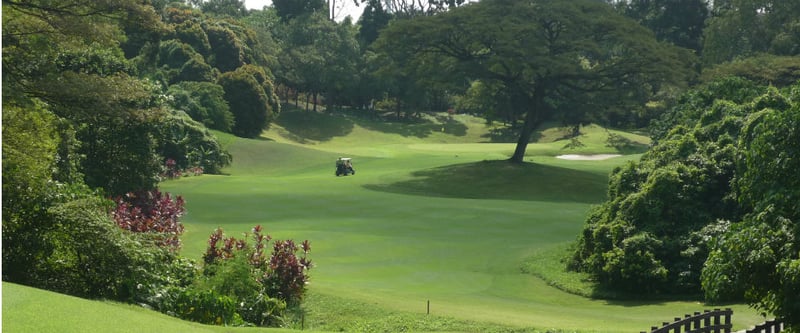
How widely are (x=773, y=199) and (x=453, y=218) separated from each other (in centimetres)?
2424

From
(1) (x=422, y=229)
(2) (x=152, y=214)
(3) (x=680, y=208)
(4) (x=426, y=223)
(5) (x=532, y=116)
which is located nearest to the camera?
(3) (x=680, y=208)

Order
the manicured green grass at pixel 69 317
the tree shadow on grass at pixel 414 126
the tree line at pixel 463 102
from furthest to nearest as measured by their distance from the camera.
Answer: the tree shadow on grass at pixel 414 126 < the tree line at pixel 463 102 < the manicured green grass at pixel 69 317

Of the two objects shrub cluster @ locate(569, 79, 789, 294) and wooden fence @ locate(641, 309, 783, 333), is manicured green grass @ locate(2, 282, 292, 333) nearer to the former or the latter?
wooden fence @ locate(641, 309, 783, 333)

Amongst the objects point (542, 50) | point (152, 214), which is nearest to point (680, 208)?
point (152, 214)

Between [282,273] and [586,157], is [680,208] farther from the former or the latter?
[586,157]

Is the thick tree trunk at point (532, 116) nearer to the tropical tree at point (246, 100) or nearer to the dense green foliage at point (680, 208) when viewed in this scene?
the dense green foliage at point (680, 208)

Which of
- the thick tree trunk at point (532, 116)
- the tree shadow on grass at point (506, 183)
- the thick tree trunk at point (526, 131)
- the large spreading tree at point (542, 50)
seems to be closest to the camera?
the tree shadow on grass at point (506, 183)

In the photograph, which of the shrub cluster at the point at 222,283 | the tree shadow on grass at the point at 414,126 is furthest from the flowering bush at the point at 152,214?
the tree shadow on grass at the point at 414,126

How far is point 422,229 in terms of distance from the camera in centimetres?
3306

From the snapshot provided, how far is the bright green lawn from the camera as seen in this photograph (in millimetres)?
20531

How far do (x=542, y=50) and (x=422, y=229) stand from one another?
21099mm

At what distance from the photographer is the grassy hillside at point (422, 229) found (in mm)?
18922

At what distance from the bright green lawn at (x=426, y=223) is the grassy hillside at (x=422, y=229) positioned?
56 millimetres

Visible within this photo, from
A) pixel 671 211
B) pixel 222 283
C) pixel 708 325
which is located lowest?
pixel 222 283
